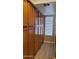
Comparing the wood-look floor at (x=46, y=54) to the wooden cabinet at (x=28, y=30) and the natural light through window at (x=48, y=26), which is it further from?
the natural light through window at (x=48, y=26)

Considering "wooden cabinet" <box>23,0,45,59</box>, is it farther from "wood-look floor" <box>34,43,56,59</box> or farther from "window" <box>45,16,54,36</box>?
"window" <box>45,16,54,36</box>

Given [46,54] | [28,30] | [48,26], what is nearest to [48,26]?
[48,26]

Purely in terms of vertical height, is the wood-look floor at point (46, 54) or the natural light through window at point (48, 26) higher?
the natural light through window at point (48, 26)

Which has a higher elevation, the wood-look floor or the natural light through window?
the natural light through window

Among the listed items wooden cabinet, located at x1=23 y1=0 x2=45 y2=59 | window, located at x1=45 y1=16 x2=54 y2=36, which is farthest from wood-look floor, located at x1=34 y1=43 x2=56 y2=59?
window, located at x1=45 y1=16 x2=54 y2=36

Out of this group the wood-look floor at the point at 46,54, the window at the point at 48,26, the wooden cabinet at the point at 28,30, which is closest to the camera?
the wooden cabinet at the point at 28,30

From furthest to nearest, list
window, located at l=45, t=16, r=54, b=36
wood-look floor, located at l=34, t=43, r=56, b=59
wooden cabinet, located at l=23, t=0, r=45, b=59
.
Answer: window, located at l=45, t=16, r=54, b=36 → wood-look floor, located at l=34, t=43, r=56, b=59 → wooden cabinet, located at l=23, t=0, r=45, b=59

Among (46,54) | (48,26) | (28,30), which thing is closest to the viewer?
(28,30)

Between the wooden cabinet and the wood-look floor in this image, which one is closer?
the wooden cabinet

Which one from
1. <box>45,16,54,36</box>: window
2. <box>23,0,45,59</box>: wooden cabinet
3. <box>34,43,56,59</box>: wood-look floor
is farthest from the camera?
<box>45,16,54,36</box>: window

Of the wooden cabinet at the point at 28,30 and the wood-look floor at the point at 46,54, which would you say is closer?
the wooden cabinet at the point at 28,30

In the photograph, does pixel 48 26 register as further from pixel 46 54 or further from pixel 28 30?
pixel 28 30

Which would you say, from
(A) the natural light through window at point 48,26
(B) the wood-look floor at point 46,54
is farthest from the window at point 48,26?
(B) the wood-look floor at point 46,54
